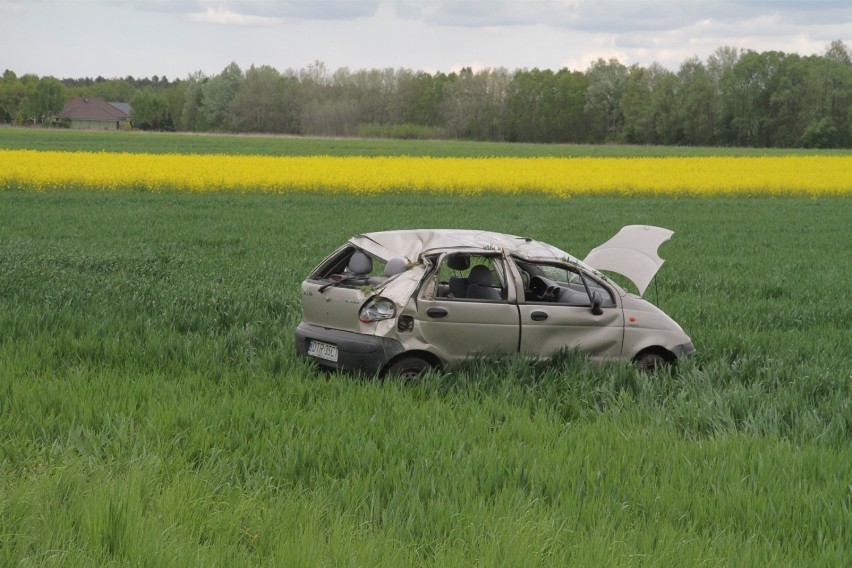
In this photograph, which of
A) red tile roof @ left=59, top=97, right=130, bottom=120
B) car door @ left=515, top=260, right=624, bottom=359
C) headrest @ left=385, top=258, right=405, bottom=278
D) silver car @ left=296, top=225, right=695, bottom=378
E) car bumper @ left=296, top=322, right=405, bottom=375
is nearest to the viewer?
car bumper @ left=296, top=322, right=405, bottom=375

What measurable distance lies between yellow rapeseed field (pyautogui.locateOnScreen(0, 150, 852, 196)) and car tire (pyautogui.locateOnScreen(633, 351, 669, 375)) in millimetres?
23880

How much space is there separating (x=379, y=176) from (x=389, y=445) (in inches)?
1176

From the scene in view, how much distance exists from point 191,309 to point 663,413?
223 inches

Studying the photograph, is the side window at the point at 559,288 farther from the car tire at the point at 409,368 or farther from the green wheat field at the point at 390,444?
the car tire at the point at 409,368

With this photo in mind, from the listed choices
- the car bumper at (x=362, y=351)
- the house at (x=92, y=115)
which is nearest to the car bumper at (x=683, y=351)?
the car bumper at (x=362, y=351)

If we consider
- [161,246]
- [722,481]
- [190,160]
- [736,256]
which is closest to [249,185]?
[190,160]

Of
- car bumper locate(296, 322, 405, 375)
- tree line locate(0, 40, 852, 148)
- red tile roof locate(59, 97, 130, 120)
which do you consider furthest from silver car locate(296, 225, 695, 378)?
red tile roof locate(59, 97, 130, 120)

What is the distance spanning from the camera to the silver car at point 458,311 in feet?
24.8

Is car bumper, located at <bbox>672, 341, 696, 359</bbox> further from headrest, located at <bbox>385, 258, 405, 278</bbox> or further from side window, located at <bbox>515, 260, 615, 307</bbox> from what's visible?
headrest, located at <bbox>385, 258, 405, 278</bbox>

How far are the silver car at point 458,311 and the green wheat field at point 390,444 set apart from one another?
0.21 meters

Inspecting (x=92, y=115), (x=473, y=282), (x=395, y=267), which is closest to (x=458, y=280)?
(x=473, y=282)

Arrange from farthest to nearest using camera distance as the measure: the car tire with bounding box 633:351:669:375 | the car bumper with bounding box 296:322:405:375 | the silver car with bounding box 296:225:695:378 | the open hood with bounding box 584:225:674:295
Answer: the open hood with bounding box 584:225:674:295
the car tire with bounding box 633:351:669:375
the silver car with bounding box 296:225:695:378
the car bumper with bounding box 296:322:405:375

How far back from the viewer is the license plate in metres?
7.65

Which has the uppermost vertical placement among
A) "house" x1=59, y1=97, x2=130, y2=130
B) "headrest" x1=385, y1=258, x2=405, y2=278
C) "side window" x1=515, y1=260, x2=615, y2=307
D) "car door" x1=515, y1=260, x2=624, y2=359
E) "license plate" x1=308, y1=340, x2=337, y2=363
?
"house" x1=59, y1=97, x2=130, y2=130
